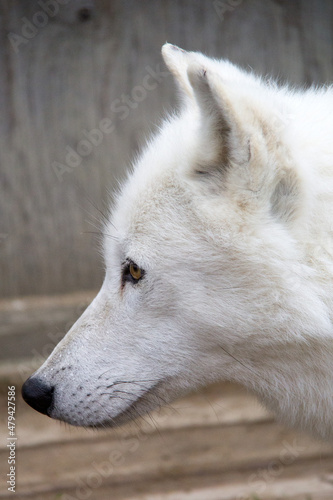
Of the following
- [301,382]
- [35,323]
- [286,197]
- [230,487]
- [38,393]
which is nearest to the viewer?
[286,197]

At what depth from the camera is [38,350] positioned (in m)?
4.57

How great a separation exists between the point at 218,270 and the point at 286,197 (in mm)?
409

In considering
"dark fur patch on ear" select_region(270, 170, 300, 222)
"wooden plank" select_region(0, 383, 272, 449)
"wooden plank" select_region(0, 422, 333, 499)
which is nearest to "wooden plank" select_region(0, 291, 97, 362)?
"wooden plank" select_region(0, 383, 272, 449)

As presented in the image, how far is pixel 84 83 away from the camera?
4.32 m

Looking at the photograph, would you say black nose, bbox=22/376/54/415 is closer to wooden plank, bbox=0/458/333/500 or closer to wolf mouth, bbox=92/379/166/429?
wolf mouth, bbox=92/379/166/429

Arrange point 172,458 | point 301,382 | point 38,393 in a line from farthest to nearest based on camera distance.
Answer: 1. point 172,458
2. point 38,393
3. point 301,382

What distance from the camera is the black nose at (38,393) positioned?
2.49 m

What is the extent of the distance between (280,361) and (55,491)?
8.76 ft

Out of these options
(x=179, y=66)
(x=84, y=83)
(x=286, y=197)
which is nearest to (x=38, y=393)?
(x=286, y=197)

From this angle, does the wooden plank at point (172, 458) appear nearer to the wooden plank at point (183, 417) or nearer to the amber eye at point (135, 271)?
the wooden plank at point (183, 417)

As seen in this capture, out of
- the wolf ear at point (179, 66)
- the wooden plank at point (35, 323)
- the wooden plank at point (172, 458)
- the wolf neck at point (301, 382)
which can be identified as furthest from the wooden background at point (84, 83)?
the wolf neck at point (301, 382)

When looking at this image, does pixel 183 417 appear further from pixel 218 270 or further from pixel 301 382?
pixel 218 270

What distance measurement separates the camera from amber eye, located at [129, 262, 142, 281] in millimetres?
2413

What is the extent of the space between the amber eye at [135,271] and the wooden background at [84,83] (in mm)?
1862
